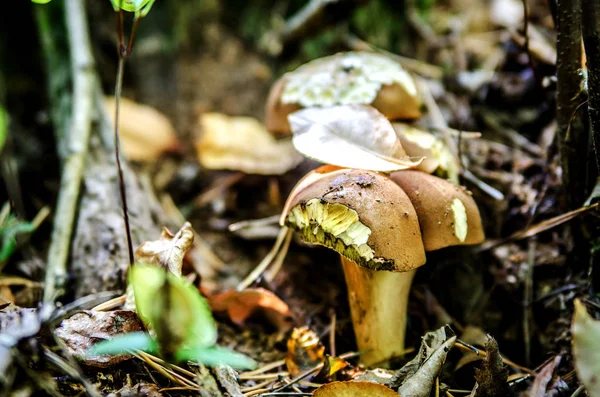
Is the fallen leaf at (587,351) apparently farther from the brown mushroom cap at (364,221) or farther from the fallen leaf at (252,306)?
the fallen leaf at (252,306)

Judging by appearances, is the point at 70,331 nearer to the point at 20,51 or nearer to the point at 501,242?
the point at 501,242

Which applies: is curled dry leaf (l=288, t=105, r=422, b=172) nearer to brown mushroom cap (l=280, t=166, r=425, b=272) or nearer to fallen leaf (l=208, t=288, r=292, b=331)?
brown mushroom cap (l=280, t=166, r=425, b=272)

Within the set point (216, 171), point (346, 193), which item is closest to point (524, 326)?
point (346, 193)

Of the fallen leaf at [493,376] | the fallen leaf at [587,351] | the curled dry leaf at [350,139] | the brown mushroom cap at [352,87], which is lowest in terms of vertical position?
the fallen leaf at [493,376]

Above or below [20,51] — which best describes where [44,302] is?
below

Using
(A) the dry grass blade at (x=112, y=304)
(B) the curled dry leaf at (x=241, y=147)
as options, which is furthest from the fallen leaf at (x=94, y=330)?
(B) the curled dry leaf at (x=241, y=147)

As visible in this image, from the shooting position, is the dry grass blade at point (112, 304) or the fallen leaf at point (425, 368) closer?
the fallen leaf at point (425, 368)

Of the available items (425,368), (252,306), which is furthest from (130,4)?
(425,368)

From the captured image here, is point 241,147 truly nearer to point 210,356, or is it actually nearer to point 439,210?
point 439,210
